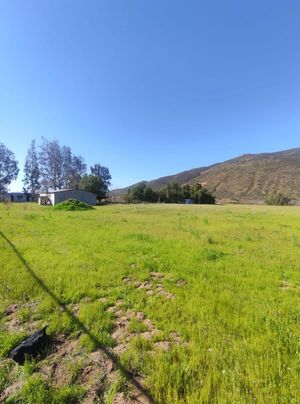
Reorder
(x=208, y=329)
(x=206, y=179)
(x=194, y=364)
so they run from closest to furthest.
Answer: (x=194, y=364), (x=208, y=329), (x=206, y=179)

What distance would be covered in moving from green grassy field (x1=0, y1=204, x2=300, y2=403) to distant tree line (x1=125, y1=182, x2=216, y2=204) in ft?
187

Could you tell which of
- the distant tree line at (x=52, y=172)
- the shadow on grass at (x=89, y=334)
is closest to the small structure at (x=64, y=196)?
the distant tree line at (x=52, y=172)

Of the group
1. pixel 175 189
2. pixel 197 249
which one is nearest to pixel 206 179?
pixel 175 189

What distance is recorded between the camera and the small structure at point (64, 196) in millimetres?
45094

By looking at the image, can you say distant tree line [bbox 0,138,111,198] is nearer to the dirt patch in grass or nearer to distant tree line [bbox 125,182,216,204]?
distant tree line [bbox 125,182,216,204]

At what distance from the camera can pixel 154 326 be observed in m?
3.47

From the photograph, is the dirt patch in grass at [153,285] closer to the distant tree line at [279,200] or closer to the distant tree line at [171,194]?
the distant tree line at [171,194]

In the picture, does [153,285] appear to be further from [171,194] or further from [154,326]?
[171,194]

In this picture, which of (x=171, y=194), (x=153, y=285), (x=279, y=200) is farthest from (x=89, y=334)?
(x=279, y=200)

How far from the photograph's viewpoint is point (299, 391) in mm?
2236

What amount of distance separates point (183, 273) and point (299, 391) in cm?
346

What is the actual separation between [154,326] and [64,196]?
45772 millimetres

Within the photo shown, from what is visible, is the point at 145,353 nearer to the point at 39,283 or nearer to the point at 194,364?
the point at 194,364

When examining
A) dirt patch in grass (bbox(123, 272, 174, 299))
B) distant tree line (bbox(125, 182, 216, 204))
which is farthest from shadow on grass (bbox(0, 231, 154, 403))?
distant tree line (bbox(125, 182, 216, 204))
